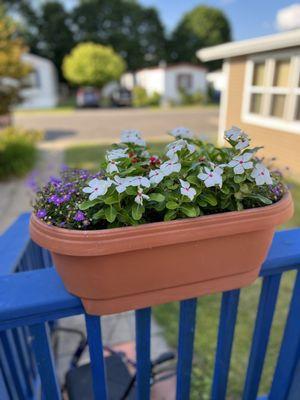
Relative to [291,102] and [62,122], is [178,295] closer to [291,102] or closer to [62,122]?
[291,102]

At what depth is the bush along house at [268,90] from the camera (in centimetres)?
618

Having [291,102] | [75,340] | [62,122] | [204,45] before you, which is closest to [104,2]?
[204,45]

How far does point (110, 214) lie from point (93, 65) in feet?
77.1

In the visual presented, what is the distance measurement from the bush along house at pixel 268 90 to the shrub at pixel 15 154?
12.1 ft

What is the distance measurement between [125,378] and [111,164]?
4.33ft

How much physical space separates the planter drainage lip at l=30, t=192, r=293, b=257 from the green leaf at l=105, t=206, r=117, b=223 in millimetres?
24

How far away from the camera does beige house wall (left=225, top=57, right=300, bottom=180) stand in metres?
6.39

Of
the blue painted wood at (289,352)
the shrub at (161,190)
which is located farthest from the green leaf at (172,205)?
the blue painted wood at (289,352)

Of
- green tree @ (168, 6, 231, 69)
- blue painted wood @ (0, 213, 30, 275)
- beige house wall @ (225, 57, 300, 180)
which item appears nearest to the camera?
blue painted wood @ (0, 213, 30, 275)

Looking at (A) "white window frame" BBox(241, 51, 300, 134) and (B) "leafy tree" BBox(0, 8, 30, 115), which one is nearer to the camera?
(B) "leafy tree" BBox(0, 8, 30, 115)

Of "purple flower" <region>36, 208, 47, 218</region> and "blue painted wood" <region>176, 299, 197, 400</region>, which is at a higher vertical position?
"purple flower" <region>36, 208, 47, 218</region>

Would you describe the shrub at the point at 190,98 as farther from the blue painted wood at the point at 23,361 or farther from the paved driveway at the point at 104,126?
the blue painted wood at the point at 23,361

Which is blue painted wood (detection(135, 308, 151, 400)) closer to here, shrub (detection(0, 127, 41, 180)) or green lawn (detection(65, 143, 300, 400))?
green lawn (detection(65, 143, 300, 400))

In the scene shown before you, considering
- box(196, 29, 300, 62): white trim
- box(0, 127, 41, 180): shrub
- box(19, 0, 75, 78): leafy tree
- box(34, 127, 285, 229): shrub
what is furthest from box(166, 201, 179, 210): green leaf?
box(19, 0, 75, 78): leafy tree
